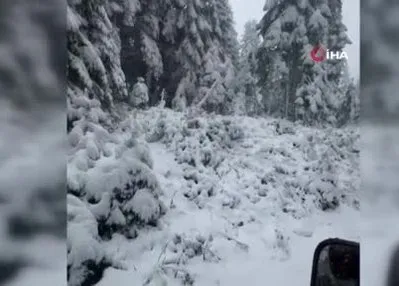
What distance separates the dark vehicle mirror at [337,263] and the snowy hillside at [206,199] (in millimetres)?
48

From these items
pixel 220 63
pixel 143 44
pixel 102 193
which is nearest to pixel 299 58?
pixel 220 63

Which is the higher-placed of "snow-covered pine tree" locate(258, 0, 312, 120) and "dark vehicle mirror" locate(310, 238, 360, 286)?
"snow-covered pine tree" locate(258, 0, 312, 120)

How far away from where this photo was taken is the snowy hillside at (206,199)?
8.77 ft

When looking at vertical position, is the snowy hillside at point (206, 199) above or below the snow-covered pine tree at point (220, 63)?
below

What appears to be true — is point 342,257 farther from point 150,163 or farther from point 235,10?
point 235,10

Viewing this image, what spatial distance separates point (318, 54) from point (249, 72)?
1.20 feet

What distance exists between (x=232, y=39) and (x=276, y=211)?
36.6 inches

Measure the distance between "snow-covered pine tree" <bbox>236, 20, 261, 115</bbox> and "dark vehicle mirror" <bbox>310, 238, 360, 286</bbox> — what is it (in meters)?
0.80

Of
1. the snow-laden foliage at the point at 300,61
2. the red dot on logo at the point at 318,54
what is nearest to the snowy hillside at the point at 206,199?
the snow-laden foliage at the point at 300,61

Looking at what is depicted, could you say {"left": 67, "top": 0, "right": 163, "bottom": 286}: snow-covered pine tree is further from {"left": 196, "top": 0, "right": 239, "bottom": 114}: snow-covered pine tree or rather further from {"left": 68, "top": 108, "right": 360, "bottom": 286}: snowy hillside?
{"left": 196, "top": 0, "right": 239, "bottom": 114}: snow-covered pine tree

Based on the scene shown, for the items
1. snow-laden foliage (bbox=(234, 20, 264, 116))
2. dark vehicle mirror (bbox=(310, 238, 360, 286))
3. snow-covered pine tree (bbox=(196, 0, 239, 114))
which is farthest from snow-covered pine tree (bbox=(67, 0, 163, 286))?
dark vehicle mirror (bbox=(310, 238, 360, 286))

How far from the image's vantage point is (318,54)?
273cm

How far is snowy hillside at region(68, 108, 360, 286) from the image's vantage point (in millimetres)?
2674

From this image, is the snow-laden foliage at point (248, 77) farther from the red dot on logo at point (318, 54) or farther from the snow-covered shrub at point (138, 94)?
the snow-covered shrub at point (138, 94)
